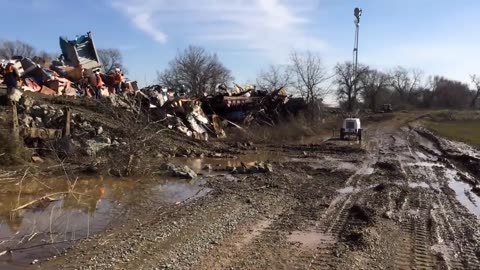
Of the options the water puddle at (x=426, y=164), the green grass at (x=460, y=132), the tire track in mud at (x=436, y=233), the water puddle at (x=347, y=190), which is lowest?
the green grass at (x=460, y=132)

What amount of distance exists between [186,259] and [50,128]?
13.2 m

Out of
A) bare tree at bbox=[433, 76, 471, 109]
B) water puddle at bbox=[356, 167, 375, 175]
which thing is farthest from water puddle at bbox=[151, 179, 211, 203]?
bare tree at bbox=[433, 76, 471, 109]

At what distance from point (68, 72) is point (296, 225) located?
76.7 ft

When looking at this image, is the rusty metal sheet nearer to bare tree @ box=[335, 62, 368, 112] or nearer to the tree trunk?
bare tree @ box=[335, 62, 368, 112]

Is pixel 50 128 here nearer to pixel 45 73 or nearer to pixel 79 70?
pixel 45 73

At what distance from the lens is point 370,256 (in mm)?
8094

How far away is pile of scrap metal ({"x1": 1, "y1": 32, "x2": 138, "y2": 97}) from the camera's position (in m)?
26.5

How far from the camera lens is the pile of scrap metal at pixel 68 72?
26547mm

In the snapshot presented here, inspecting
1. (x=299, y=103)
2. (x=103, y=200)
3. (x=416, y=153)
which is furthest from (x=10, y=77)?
(x=299, y=103)

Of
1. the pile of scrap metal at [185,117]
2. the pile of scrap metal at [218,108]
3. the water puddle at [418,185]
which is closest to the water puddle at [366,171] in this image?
the water puddle at [418,185]

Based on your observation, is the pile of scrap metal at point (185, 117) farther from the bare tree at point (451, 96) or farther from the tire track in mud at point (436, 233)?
the bare tree at point (451, 96)

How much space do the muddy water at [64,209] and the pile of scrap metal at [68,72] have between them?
1279cm

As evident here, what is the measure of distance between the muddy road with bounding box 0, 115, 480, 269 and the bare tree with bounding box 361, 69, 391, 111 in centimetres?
7938

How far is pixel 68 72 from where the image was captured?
29.7 meters
